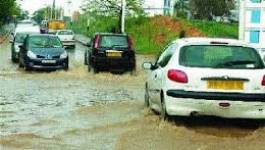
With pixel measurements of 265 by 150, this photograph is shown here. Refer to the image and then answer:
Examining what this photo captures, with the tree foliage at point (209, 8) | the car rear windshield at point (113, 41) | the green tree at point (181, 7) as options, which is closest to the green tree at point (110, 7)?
the tree foliage at point (209, 8)

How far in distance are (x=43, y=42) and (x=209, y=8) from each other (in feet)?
131

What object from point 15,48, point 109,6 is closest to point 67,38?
point 109,6

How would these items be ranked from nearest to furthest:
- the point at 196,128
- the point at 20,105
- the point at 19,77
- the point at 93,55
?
the point at 196,128 → the point at 20,105 → the point at 19,77 → the point at 93,55

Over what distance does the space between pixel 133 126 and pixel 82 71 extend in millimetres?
15279

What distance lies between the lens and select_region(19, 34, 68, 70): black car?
Answer: 1025 inches

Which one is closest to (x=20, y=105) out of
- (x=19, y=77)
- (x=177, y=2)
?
(x=19, y=77)

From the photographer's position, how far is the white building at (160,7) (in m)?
66.0

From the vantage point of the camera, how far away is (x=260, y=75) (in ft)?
35.5

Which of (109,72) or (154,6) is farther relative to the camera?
(154,6)

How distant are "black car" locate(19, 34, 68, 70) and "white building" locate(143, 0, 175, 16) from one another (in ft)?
122

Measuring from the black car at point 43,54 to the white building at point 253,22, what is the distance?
382 inches

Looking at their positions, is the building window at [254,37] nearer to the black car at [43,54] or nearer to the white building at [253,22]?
the white building at [253,22]

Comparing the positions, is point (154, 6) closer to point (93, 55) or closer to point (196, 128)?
point (93, 55)

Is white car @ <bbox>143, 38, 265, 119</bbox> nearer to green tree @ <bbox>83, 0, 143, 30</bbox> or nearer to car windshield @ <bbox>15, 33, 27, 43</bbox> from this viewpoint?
car windshield @ <bbox>15, 33, 27, 43</bbox>
